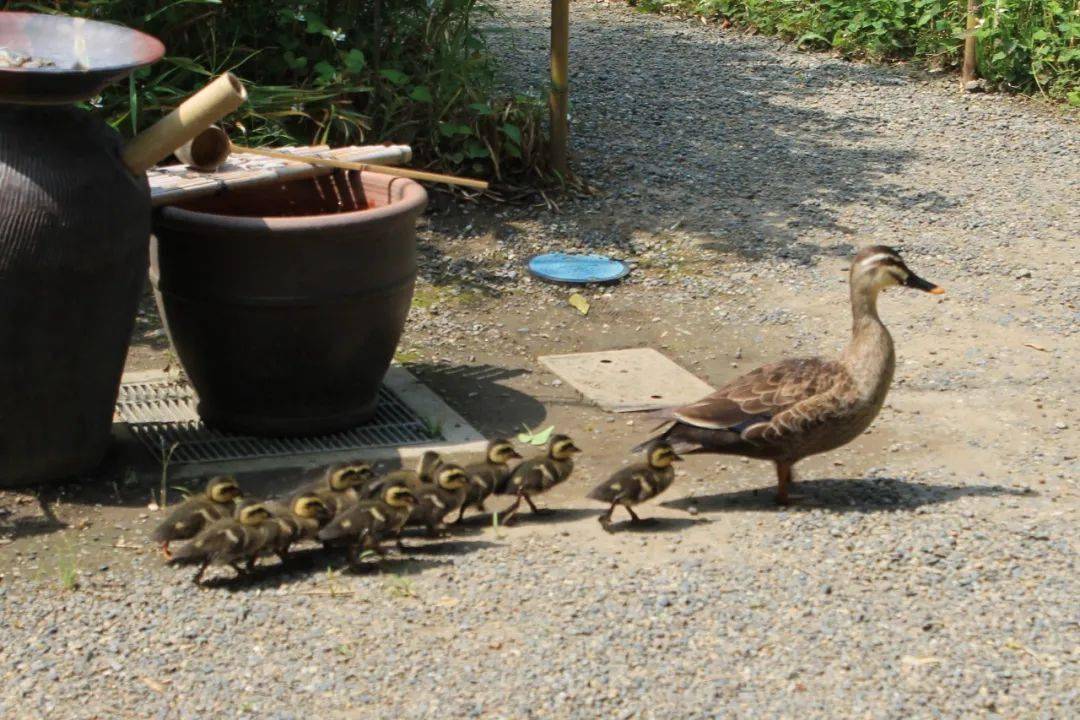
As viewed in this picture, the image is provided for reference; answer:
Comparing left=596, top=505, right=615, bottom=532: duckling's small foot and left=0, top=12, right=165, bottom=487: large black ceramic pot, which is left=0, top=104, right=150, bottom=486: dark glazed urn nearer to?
left=0, top=12, right=165, bottom=487: large black ceramic pot

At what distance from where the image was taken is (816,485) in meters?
6.50

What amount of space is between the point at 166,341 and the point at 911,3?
359 inches

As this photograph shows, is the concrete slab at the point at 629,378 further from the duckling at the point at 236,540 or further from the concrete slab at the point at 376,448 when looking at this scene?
the duckling at the point at 236,540

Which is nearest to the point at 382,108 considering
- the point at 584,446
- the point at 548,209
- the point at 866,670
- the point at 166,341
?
the point at 548,209

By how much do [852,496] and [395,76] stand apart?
4898 mm

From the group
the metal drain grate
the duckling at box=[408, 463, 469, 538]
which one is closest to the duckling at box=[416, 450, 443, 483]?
the duckling at box=[408, 463, 469, 538]

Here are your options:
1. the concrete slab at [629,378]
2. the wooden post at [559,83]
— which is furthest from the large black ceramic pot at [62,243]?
the wooden post at [559,83]

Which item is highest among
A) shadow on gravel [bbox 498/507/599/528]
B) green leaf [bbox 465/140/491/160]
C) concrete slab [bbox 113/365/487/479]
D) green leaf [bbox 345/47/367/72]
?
green leaf [bbox 345/47/367/72]

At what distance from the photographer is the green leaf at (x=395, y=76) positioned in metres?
9.92

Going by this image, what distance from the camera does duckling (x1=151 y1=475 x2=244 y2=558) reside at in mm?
5527

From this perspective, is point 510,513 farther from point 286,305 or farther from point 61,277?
point 61,277

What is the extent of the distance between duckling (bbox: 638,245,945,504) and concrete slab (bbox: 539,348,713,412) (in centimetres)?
100

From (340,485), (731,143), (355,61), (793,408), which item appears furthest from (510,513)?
(731,143)

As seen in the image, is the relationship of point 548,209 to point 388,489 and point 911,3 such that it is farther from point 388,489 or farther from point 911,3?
point 911,3
